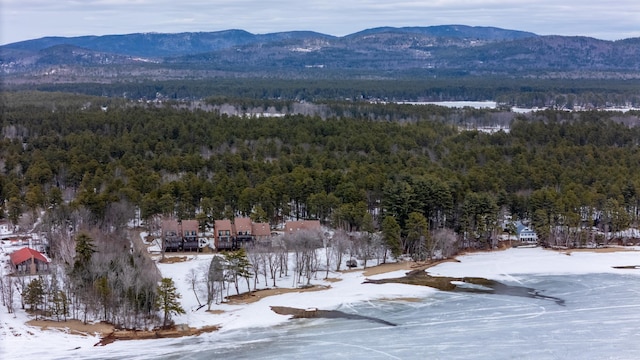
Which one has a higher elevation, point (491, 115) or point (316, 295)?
point (491, 115)

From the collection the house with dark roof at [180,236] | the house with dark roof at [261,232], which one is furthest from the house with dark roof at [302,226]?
the house with dark roof at [180,236]

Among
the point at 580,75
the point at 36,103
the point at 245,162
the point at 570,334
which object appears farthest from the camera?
the point at 580,75

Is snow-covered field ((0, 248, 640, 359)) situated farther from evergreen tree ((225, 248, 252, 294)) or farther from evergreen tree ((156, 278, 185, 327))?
evergreen tree ((225, 248, 252, 294))

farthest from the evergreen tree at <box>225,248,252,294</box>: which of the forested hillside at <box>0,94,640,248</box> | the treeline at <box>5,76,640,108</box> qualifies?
the treeline at <box>5,76,640,108</box>

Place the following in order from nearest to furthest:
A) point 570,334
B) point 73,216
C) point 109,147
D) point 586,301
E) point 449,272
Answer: point 570,334, point 586,301, point 449,272, point 73,216, point 109,147

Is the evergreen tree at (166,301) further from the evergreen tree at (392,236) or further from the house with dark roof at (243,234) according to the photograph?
the evergreen tree at (392,236)

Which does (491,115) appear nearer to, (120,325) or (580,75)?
(120,325)

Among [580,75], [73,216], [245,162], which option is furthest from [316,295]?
[580,75]
